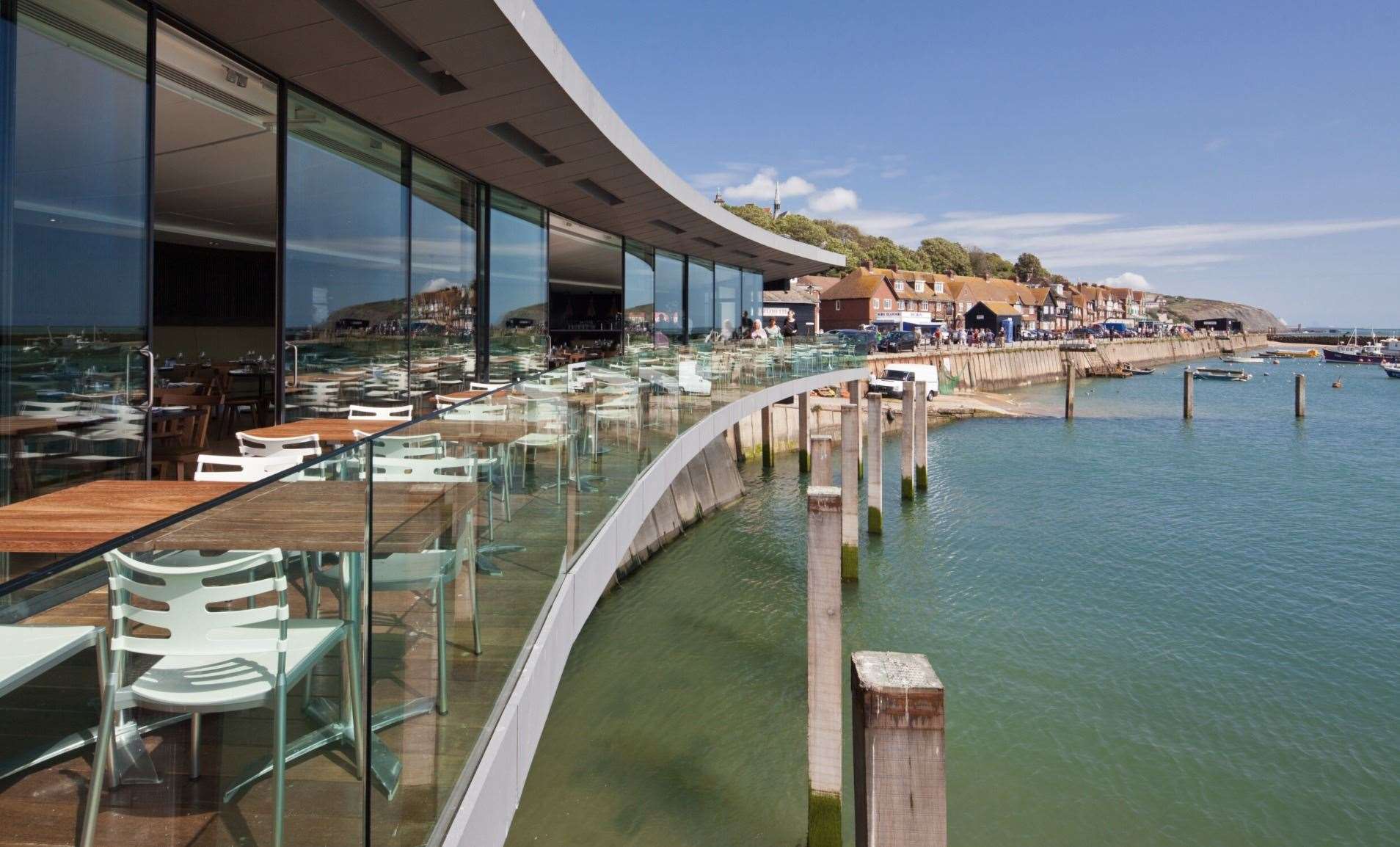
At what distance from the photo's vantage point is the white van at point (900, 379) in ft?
135

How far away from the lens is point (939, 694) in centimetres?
309

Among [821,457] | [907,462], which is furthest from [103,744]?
[907,462]

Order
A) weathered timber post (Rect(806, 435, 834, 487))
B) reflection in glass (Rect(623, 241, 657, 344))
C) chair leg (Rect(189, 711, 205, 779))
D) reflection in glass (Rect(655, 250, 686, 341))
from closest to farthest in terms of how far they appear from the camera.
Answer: chair leg (Rect(189, 711, 205, 779)), weathered timber post (Rect(806, 435, 834, 487)), reflection in glass (Rect(623, 241, 657, 344)), reflection in glass (Rect(655, 250, 686, 341))

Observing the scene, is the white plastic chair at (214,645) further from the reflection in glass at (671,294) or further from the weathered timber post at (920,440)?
the weathered timber post at (920,440)

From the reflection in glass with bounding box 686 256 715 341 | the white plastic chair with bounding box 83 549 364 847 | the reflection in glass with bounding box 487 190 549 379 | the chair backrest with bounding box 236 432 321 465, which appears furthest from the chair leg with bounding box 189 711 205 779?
the reflection in glass with bounding box 686 256 715 341

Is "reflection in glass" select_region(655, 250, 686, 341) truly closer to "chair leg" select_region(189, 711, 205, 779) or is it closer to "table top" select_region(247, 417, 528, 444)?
"table top" select_region(247, 417, 528, 444)

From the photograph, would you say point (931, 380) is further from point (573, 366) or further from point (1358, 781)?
point (573, 366)

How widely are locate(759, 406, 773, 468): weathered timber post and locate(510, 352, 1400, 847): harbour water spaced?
2.80 m

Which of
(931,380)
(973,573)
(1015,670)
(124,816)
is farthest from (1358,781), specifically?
(931,380)

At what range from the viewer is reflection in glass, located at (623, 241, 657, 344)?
70.5 ft

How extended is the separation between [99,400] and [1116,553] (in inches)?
704

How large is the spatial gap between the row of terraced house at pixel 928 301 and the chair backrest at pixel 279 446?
4916 centimetres

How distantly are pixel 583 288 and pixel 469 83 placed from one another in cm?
1043

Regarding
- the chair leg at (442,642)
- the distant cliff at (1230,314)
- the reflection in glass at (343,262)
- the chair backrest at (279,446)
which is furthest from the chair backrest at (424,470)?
the distant cliff at (1230,314)
